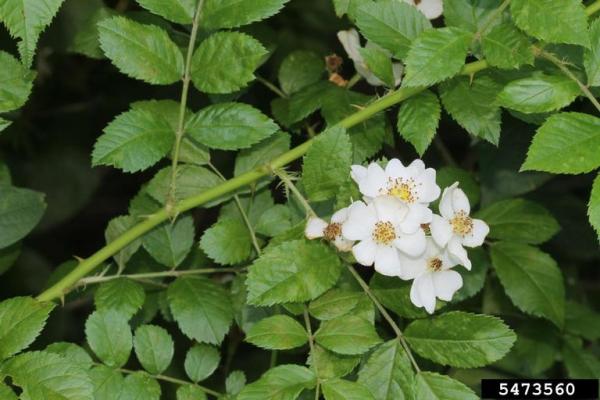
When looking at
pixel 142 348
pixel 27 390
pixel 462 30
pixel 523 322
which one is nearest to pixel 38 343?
pixel 142 348

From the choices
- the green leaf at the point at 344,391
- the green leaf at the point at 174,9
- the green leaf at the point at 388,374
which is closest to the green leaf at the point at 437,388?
the green leaf at the point at 388,374

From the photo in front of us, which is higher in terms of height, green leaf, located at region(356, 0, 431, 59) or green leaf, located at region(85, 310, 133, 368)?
green leaf, located at region(356, 0, 431, 59)

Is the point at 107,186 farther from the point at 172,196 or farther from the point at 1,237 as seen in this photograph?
the point at 172,196

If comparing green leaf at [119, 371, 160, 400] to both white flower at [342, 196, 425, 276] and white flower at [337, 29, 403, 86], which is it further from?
white flower at [337, 29, 403, 86]

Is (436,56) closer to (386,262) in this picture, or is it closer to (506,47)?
(506,47)

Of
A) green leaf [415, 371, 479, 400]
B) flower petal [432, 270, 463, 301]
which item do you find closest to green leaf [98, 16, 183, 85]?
flower petal [432, 270, 463, 301]

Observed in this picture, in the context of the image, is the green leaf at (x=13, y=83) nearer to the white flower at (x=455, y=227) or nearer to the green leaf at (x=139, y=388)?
the green leaf at (x=139, y=388)

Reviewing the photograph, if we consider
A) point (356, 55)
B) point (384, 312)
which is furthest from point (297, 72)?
point (384, 312)
